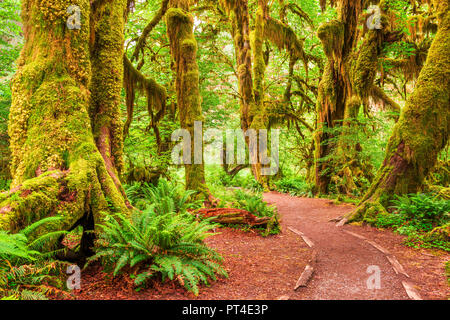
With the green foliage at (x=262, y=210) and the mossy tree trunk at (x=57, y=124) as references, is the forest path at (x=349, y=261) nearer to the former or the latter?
the green foliage at (x=262, y=210)

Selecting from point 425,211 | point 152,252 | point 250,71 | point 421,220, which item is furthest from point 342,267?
point 250,71

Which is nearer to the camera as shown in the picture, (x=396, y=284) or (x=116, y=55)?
(x=396, y=284)

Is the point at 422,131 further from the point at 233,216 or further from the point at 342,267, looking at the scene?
the point at 233,216

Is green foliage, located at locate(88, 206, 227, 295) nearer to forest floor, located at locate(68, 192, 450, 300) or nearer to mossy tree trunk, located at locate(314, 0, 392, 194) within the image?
forest floor, located at locate(68, 192, 450, 300)

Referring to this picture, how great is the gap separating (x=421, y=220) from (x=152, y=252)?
6.22 m

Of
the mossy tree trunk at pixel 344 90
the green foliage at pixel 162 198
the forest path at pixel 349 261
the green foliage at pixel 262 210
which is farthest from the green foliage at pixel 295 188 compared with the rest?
the green foliage at pixel 162 198

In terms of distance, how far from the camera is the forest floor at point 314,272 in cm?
332

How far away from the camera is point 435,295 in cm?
341

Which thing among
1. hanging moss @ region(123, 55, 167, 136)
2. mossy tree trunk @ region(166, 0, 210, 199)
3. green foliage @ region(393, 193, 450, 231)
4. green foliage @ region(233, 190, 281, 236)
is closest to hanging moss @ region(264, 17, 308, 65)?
mossy tree trunk @ region(166, 0, 210, 199)

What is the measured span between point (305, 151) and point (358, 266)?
48.4 feet

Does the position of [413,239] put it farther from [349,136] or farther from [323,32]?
[323,32]

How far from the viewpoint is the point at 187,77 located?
8484mm

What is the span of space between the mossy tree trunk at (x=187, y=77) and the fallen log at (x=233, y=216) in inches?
43.7
